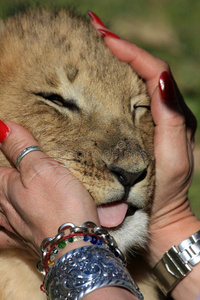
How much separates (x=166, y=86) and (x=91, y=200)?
79cm

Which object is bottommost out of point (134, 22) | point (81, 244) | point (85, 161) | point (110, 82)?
point (134, 22)

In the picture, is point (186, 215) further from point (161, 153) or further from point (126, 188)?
point (126, 188)

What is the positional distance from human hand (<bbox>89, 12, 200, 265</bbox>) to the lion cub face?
75 millimetres

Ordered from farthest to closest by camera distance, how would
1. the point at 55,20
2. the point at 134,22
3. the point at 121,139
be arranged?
the point at 134,22, the point at 55,20, the point at 121,139

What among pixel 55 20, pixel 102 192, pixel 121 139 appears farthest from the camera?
pixel 55 20

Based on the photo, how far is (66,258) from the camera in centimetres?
181

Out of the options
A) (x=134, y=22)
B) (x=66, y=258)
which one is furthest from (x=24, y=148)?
(x=134, y=22)

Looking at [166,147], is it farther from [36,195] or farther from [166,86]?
[36,195]

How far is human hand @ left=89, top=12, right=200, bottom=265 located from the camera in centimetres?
253

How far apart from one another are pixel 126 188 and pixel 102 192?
107mm

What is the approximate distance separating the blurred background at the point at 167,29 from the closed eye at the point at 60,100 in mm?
3132

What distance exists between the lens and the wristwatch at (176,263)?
244 centimetres

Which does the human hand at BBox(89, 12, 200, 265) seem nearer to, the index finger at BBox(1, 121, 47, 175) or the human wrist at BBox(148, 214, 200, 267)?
the human wrist at BBox(148, 214, 200, 267)

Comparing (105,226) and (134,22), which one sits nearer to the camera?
Answer: (105,226)
